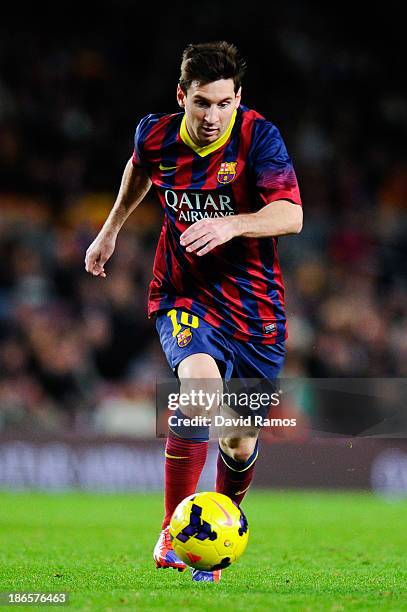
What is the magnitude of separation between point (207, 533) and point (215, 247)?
141cm

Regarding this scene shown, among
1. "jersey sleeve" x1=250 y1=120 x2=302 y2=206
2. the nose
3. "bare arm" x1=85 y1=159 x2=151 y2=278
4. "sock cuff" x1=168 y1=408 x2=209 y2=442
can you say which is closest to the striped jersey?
"jersey sleeve" x1=250 y1=120 x2=302 y2=206

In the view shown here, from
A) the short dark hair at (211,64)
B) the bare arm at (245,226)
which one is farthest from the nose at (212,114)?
the bare arm at (245,226)

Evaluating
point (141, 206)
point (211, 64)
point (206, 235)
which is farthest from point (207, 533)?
point (141, 206)

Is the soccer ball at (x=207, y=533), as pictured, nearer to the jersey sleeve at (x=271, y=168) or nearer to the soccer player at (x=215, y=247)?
the soccer player at (x=215, y=247)

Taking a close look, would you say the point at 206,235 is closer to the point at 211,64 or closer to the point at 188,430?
the point at 211,64

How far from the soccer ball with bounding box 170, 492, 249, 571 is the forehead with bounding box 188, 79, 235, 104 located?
190 centimetres

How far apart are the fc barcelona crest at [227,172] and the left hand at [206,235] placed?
665 millimetres

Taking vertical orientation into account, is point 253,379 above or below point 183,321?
below

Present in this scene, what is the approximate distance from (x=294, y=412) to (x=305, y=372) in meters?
1.85

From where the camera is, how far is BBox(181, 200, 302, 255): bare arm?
16.3 feet

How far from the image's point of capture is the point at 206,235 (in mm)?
4980

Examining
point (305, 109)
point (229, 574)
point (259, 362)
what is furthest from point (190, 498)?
point (305, 109)

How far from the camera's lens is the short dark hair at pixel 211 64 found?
17.7 ft

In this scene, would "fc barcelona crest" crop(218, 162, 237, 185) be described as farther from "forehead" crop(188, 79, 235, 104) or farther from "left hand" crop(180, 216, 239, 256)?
"left hand" crop(180, 216, 239, 256)
